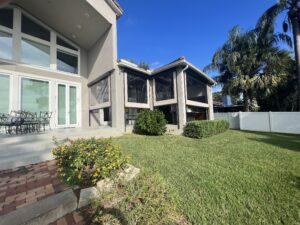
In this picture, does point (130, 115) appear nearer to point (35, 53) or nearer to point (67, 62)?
point (67, 62)

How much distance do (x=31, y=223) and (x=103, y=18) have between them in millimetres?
9583

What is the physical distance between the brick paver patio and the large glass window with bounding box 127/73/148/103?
5.99m

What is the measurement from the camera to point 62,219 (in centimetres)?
203

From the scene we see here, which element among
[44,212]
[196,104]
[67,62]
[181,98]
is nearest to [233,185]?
[44,212]

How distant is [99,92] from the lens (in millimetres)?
9805

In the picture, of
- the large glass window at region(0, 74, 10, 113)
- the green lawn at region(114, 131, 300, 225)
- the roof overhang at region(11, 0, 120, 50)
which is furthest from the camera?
the roof overhang at region(11, 0, 120, 50)

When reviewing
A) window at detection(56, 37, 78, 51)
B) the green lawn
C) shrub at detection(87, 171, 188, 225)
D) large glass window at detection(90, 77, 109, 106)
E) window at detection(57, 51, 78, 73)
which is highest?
window at detection(56, 37, 78, 51)

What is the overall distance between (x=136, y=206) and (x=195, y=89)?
10.9 meters

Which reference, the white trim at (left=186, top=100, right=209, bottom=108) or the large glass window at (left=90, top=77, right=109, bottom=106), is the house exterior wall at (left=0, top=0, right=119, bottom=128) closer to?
the large glass window at (left=90, top=77, right=109, bottom=106)

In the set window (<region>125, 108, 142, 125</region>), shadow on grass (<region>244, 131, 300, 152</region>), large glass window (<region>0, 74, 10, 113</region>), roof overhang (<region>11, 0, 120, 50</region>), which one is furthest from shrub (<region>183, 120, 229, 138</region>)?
large glass window (<region>0, 74, 10, 113</region>)

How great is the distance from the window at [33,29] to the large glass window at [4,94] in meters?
3.02

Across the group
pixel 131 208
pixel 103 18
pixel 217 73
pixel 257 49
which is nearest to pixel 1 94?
pixel 103 18

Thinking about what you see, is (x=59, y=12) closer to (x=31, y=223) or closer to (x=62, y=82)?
(x=62, y=82)

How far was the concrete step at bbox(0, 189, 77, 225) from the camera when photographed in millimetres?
1789
